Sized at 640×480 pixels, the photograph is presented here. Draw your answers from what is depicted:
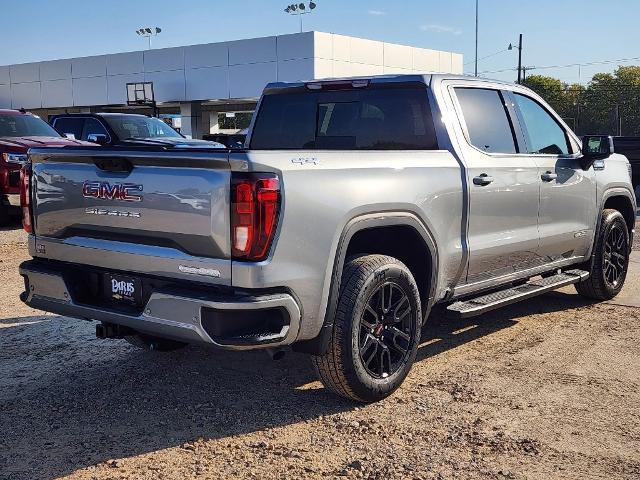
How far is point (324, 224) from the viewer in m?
3.94

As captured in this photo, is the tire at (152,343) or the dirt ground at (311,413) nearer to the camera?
the dirt ground at (311,413)

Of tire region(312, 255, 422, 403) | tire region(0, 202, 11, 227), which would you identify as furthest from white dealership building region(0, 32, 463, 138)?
tire region(312, 255, 422, 403)

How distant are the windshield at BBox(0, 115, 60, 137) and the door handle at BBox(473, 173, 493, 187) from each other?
9.68 meters

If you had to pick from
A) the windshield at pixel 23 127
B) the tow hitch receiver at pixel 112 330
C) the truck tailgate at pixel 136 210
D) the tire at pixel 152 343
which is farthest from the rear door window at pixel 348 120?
the windshield at pixel 23 127

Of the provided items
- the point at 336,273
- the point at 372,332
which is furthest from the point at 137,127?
the point at 336,273

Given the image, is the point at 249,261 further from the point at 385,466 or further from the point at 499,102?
the point at 499,102

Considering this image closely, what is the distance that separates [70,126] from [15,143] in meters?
3.49

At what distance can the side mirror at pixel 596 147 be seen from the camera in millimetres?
6320

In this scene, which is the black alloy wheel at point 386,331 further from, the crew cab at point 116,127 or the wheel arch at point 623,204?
the crew cab at point 116,127

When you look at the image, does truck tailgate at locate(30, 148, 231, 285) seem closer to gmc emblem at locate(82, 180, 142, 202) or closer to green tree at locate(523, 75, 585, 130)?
gmc emblem at locate(82, 180, 142, 202)

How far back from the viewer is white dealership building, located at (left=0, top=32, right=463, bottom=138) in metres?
43.8

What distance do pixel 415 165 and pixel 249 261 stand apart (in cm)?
142

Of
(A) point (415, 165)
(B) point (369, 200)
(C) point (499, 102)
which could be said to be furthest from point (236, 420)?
(C) point (499, 102)

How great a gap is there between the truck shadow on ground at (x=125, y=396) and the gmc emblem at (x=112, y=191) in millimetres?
1234
